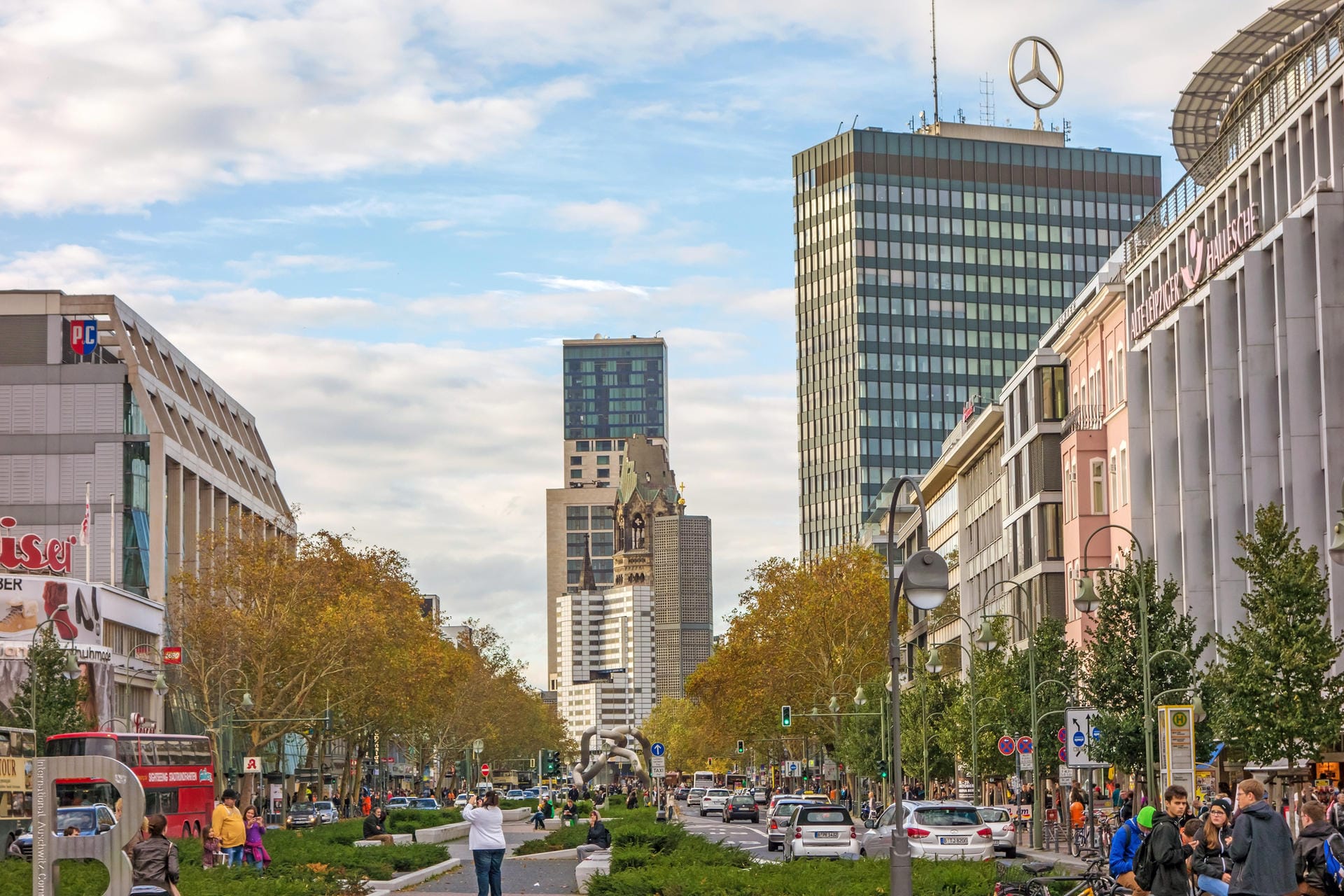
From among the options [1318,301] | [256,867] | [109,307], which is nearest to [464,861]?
[256,867]

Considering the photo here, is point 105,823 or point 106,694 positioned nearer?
point 105,823

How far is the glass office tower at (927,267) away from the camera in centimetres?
17962

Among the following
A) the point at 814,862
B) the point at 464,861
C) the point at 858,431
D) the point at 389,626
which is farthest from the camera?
the point at 858,431

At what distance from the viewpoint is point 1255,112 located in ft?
193

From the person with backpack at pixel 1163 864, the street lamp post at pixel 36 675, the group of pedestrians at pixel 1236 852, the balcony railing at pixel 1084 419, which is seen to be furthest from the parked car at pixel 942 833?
the balcony railing at pixel 1084 419

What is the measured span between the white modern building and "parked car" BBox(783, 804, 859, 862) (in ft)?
49.3

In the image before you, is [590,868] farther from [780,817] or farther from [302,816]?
[302,816]

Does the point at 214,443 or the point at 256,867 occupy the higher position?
the point at 214,443

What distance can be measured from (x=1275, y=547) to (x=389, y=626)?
55890mm

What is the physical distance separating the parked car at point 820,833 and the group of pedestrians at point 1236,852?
1759 centimetres

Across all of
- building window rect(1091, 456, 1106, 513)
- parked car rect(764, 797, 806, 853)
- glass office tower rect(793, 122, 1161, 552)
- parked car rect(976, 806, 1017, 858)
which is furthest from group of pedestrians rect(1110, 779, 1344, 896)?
glass office tower rect(793, 122, 1161, 552)

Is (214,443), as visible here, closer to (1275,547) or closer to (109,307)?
(109,307)

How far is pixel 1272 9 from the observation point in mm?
60875

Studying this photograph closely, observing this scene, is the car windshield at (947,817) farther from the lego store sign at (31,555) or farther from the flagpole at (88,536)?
the flagpole at (88,536)
